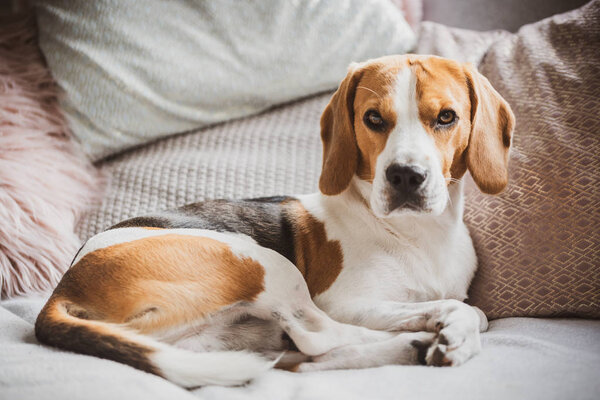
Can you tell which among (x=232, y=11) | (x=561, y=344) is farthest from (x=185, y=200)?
(x=561, y=344)

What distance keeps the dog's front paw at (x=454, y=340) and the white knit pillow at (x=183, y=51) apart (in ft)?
4.28

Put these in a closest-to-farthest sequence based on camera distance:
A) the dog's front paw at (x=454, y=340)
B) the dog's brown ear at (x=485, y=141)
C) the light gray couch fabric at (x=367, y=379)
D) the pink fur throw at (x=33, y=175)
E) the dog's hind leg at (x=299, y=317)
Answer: the light gray couch fabric at (x=367, y=379), the dog's front paw at (x=454, y=340), the dog's hind leg at (x=299, y=317), the dog's brown ear at (x=485, y=141), the pink fur throw at (x=33, y=175)

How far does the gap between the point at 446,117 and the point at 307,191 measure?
844mm

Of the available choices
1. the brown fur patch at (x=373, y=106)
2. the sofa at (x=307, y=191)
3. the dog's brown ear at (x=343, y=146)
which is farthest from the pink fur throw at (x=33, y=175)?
the brown fur patch at (x=373, y=106)

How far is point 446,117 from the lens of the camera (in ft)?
4.84

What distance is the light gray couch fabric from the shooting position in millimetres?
1128

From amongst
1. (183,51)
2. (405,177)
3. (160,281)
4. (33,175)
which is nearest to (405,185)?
(405,177)

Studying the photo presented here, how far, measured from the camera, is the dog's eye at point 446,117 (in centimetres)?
147

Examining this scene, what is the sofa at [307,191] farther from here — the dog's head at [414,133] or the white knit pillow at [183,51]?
the dog's head at [414,133]

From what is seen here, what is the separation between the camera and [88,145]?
2.28 meters

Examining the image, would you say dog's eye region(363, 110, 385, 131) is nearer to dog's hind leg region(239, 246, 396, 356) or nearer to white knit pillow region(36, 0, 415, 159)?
dog's hind leg region(239, 246, 396, 356)

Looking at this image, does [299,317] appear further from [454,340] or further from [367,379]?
[454,340]

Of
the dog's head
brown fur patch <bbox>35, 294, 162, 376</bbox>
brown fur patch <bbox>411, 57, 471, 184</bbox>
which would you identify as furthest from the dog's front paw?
brown fur patch <bbox>35, 294, 162, 376</bbox>

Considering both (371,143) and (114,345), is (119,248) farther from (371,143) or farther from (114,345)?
(371,143)
